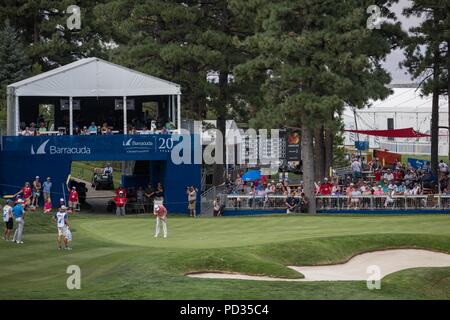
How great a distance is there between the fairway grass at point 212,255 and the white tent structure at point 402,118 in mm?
46825

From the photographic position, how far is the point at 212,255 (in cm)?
3031

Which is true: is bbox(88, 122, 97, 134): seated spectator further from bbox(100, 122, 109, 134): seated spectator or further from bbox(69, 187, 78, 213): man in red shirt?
bbox(69, 187, 78, 213): man in red shirt

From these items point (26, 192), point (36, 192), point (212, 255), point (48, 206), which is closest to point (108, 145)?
point (36, 192)

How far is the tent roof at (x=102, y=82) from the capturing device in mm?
51091

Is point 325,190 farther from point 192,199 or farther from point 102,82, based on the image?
point 102,82

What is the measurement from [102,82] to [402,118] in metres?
46.0

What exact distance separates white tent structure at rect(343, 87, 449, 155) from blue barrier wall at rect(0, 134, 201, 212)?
41394mm

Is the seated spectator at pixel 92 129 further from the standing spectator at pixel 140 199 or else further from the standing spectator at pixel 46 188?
the standing spectator at pixel 46 188

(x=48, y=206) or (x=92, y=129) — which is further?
(x=92, y=129)

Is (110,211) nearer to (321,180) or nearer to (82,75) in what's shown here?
(82,75)

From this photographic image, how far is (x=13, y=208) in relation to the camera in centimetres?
3634

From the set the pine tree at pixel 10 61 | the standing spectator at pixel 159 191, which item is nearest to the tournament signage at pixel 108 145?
the standing spectator at pixel 159 191

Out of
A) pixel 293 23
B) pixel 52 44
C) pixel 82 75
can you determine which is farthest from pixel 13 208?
pixel 52 44

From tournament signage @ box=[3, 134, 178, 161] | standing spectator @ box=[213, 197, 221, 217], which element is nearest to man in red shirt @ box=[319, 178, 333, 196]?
standing spectator @ box=[213, 197, 221, 217]
